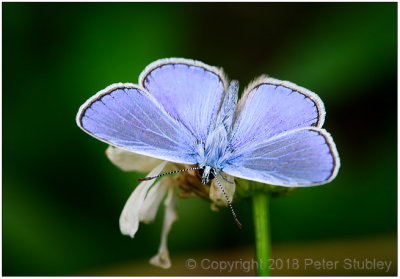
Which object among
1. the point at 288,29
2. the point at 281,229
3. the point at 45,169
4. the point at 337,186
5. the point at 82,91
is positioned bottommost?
the point at 281,229

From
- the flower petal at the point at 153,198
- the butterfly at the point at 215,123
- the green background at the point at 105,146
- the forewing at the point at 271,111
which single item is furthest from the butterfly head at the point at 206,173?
the green background at the point at 105,146

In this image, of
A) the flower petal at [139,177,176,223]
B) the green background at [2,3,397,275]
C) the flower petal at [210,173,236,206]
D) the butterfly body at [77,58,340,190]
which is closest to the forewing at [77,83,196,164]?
the butterfly body at [77,58,340,190]

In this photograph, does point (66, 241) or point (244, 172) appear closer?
point (244, 172)

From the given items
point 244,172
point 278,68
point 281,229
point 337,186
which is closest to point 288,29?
point 278,68

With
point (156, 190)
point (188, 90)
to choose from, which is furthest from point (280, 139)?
point (156, 190)

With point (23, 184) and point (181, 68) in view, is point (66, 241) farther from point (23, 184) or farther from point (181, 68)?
point (181, 68)

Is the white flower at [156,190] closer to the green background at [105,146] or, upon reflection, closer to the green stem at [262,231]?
the green stem at [262,231]

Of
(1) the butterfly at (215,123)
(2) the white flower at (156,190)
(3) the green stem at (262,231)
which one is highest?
(1) the butterfly at (215,123)
